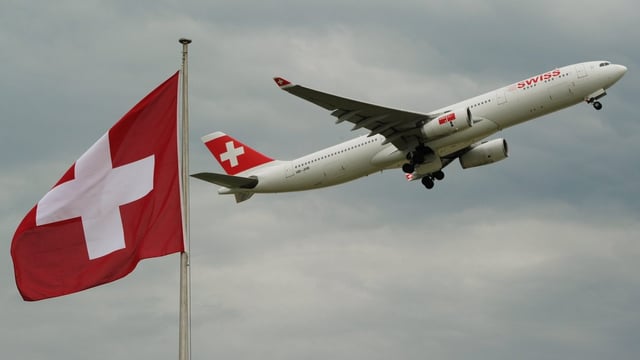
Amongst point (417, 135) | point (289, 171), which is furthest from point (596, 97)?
point (289, 171)

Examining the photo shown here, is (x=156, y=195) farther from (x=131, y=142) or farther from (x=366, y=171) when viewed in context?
(x=366, y=171)

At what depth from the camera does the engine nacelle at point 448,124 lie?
55.6 m

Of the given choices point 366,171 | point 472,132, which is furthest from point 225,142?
point 472,132

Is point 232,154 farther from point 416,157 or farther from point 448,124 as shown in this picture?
point 448,124

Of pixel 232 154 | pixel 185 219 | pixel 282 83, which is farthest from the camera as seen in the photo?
pixel 232 154

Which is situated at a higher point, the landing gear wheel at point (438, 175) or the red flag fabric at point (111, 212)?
the landing gear wheel at point (438, 175)

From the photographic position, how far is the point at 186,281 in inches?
660

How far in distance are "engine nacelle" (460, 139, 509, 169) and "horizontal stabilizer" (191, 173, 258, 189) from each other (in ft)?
48.0

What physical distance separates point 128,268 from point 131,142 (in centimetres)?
257

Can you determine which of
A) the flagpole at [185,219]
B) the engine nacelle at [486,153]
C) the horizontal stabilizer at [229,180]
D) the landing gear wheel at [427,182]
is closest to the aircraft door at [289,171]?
the horizontal stabilizer at [229,180]

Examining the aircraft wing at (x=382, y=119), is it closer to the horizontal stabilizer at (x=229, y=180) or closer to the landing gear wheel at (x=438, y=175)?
the landing gear wheel at (x=438, y=175)

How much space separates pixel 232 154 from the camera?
68875 millimetres

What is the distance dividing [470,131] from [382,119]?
5.56 m

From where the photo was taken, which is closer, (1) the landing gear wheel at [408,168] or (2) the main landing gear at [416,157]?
(2) the main landing gear at [416,157]
